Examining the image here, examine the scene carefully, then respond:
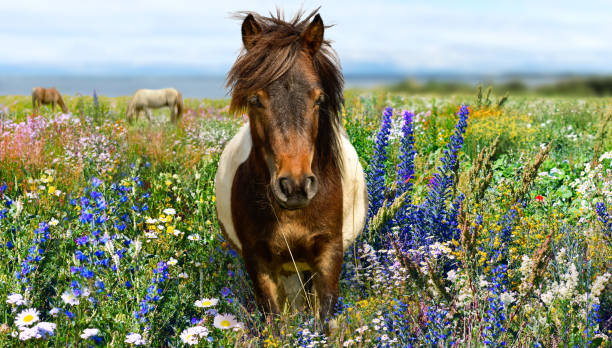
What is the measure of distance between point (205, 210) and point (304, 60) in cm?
255

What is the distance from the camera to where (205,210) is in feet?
16.6

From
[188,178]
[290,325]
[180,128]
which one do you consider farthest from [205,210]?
[180,128]

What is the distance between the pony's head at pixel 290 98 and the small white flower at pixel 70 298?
4.28 feet

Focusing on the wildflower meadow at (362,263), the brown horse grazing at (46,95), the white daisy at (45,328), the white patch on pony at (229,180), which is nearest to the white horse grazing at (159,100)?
the brown horse grazing at (46,95)

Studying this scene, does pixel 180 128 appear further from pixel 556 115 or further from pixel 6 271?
pixel 556 115

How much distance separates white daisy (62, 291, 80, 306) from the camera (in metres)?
2.88

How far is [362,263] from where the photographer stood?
405 centimetres

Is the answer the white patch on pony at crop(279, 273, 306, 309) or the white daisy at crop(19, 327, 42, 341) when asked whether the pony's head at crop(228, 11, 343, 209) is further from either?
the white daisy at crop(19, 327, 42, 341)

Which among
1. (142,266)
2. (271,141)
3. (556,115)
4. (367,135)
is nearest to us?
(271,141)

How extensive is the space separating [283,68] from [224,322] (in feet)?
5.17

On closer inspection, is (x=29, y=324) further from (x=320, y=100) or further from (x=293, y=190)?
(x=320, y=100)

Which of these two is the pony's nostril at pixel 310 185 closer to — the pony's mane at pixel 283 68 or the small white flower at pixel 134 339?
the pony's mane at pixel 283 68

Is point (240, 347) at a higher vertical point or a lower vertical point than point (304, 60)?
lower

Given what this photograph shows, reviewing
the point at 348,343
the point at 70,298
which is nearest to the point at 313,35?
the point at 348,343
